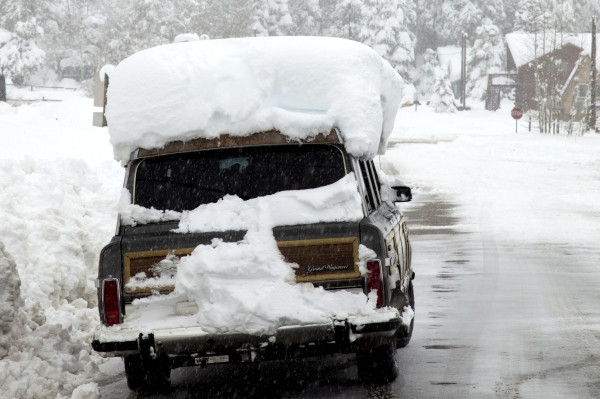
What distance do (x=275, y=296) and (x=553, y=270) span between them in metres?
7.88

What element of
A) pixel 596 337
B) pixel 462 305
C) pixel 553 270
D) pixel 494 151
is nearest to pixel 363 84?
pixel 596 337

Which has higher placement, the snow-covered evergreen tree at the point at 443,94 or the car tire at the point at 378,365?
the car tire at the point at 378,365

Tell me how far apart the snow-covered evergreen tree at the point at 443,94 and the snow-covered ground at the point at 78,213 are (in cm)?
4587

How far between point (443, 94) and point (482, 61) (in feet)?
61.2

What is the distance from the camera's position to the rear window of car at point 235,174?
6.84 meters

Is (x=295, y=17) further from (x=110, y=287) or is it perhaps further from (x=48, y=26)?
(x=110, y=287)

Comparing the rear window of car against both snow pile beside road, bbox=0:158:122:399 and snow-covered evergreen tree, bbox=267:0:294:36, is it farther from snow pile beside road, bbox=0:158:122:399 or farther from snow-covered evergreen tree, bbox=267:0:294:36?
snow-covered evergreen tree, bbox=267:0:294:36

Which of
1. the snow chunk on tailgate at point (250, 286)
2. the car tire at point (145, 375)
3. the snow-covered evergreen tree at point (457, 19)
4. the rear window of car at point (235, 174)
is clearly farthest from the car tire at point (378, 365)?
the snow-covered evergreen tree at point (457, 19)

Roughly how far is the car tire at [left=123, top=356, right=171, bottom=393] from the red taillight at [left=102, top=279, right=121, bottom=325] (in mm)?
486

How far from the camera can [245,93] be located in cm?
703

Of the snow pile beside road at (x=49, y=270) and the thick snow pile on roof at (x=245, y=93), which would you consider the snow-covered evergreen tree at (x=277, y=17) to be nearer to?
the snow pile beside road at (x=49, y=270)

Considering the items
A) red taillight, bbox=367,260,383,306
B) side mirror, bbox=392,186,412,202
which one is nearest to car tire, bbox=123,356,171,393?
red taillight, bbox=367,260,383,306

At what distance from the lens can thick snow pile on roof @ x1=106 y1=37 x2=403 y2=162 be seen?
685cm

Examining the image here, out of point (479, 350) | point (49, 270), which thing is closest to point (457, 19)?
point (49, 270)
